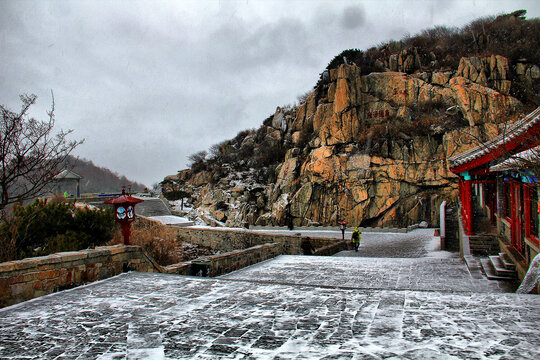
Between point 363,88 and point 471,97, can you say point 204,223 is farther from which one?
point 471,97

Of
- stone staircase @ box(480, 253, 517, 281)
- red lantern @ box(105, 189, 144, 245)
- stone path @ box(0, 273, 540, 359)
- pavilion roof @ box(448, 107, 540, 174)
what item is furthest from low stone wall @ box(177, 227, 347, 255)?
stone path @ box(0, 273, 540, 359)

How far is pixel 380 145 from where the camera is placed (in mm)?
33562

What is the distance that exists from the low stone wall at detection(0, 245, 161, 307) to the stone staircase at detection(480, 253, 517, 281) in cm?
816

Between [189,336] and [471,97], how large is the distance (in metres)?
36.2

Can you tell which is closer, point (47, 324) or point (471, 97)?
point (47, 324)

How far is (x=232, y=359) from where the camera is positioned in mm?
3125

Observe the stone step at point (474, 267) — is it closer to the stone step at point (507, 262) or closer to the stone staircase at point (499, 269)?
the stone staircase at point (499, 269)

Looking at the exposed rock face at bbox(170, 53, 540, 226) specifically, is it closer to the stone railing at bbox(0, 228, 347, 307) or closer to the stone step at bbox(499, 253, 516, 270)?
the stone step at bbox(499, 253, 516, 270)

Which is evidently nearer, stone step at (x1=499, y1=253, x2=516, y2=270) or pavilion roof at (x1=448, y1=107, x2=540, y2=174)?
pavilion roof at (x1=448, y1=107, x2=540, y2=174)

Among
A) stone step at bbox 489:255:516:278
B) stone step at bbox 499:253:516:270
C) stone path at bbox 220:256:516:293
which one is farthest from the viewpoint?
stone step at bbox 499:253:516:270

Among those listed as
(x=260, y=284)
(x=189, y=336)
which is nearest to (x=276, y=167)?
(x=260, y=284)

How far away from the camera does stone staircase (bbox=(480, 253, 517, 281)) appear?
852 centimetres

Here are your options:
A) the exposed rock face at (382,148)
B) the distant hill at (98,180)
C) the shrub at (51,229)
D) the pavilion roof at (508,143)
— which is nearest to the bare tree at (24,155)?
the shrub at (51,229)

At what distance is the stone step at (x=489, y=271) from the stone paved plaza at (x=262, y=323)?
4083 mm
